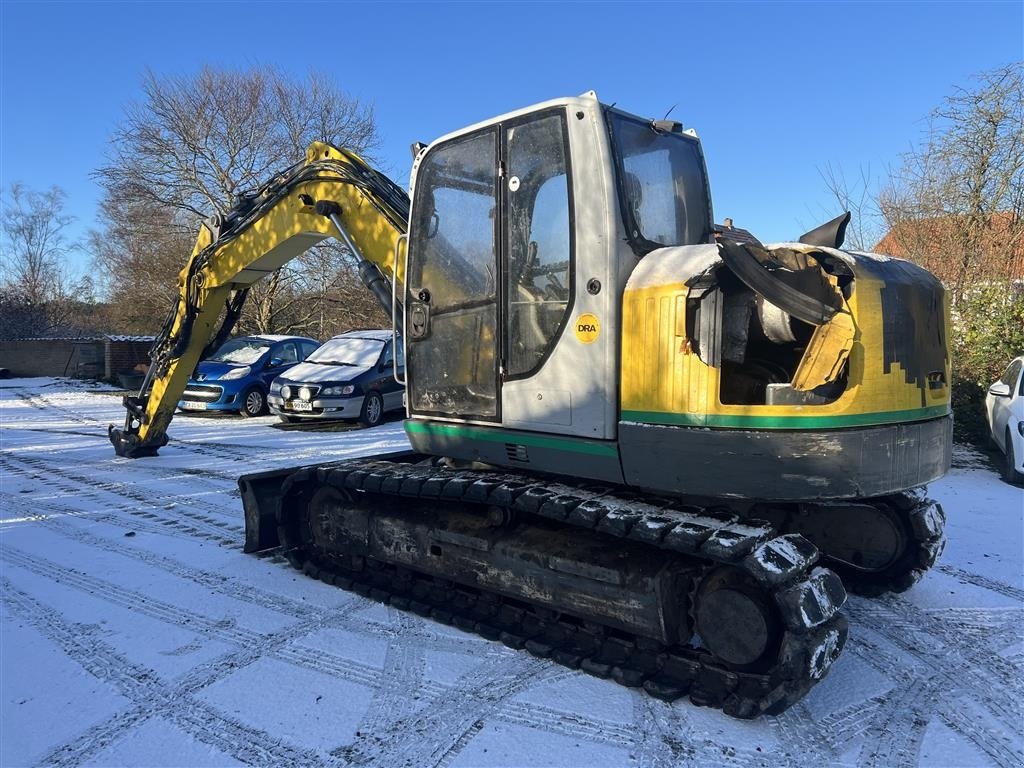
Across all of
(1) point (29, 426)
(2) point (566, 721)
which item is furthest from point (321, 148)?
(1) point (29, 426)

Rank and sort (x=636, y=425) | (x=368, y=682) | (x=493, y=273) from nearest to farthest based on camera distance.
→ (x=636, y=425) < (x=368, y=682) < (x=493, y=273)

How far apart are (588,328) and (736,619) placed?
1.41 meters

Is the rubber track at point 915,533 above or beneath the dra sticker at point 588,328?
beneath

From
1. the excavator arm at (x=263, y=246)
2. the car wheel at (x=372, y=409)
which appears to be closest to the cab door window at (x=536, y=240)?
the excavator arm at (x=263, y=246)

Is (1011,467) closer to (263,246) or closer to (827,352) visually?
(827,352)

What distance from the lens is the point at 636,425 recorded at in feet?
10.3

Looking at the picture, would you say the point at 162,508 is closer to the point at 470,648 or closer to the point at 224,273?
the point at 224,273

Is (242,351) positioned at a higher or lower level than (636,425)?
higher

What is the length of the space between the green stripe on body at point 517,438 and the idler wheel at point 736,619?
2.34 ft

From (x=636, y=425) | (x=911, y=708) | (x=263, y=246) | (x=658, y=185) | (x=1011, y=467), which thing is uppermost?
(x=263, y=246)

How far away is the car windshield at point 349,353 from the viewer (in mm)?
12016

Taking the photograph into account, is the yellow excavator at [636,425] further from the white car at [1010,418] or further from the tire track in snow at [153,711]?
the white car at [1010,418]

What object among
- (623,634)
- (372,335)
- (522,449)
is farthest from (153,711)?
(372,335)

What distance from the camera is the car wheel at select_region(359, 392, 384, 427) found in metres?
11.4
